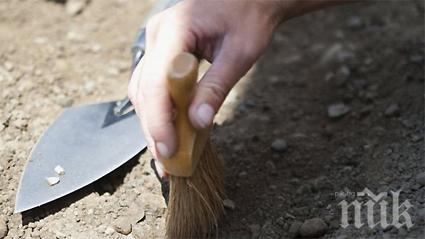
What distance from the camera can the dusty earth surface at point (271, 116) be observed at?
1.52 meters

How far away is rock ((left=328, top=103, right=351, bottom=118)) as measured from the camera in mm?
1906

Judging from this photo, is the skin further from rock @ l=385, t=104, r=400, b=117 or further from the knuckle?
rock @ l=385, t=104, r=400, b=117

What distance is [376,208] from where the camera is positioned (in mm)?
1472

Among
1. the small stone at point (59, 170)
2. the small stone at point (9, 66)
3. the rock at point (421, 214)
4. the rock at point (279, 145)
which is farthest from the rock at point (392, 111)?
the small stone at point (9, 66)

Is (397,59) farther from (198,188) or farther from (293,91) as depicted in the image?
(198,188)

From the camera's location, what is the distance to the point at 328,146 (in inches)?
70.2

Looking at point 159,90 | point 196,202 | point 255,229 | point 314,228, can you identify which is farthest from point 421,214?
point 159,90

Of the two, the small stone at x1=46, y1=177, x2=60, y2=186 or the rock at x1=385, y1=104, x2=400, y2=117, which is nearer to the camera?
the small stone at x1=46, y1=177, x2=60, y2=186

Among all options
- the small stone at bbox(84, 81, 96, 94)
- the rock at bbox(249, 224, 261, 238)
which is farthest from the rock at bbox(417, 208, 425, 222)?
the small stone at bbox(84, 81, 96, 94)

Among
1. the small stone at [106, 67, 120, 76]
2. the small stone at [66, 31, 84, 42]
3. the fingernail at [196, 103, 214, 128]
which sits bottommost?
the small stone at [106, 67, 120, 76]

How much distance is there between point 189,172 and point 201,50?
0.74ft

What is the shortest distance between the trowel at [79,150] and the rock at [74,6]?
20.4 inches

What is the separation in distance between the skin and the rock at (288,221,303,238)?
0.32 meters

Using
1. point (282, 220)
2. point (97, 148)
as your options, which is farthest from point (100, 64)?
point (282, 220)
